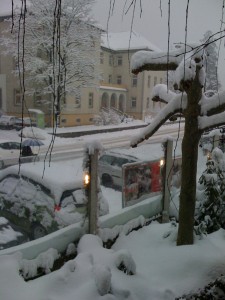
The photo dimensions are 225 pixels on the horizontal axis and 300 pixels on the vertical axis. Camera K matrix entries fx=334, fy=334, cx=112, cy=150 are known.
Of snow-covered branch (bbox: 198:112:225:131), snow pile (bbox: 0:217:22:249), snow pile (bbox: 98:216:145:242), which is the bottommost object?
snow pile (bbox: 0:217:22:249)

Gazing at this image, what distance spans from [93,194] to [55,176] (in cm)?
185

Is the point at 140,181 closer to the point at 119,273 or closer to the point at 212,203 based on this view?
the point at 212,203

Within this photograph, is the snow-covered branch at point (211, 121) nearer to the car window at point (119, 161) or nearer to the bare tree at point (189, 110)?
the bare tree at point (189, 110)

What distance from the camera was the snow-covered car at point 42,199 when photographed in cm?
660


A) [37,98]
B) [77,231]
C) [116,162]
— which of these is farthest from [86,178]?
[37,98]

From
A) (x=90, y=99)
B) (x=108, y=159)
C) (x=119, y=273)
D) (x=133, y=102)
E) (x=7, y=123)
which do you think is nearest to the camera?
(x=119, y=273)

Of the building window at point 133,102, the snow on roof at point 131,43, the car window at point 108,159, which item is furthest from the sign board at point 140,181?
the building window at point 133,102

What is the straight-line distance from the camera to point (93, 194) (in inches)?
221

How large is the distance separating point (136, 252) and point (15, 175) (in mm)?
3684

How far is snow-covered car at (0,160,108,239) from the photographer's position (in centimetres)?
660

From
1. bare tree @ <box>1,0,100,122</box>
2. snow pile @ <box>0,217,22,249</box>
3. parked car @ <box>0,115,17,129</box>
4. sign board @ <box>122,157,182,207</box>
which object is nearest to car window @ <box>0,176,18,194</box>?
snow pile @ <box>0,217,22,249</box>

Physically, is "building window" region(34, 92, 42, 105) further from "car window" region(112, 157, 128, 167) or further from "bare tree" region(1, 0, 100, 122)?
"car window" region(112, 157, 128, 167)

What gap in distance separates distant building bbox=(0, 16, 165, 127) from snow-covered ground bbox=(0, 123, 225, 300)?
85.5 ft

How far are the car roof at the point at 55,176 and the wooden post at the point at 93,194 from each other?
110 centimetres
